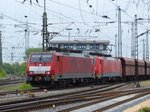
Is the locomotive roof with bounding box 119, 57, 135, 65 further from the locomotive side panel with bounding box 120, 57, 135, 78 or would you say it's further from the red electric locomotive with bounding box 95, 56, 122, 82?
the red electric locomotive with bounding box 95, 56, 122, 82

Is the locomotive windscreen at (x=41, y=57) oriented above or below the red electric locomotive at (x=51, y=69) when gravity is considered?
above

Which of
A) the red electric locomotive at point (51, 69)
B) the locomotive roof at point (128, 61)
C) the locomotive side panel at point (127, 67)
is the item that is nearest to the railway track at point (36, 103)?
the red electric locomotive at point (51, 69)

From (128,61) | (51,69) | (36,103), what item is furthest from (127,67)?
(36,103)

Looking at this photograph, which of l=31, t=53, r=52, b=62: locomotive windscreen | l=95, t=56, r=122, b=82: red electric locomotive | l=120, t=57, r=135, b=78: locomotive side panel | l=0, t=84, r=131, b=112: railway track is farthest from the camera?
l=120, t=57, r=135, b=78: locomotive side panel

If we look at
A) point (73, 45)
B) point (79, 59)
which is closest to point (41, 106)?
point (79, 59)

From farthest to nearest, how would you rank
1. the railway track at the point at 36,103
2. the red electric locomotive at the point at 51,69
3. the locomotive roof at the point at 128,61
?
the locomotive roof at the point at 128,61 → the red electric locomotive at the point at 51,69 → the railway track at the point at 36,103

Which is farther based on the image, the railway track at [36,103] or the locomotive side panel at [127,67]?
the locomotive side panel at [127,67]

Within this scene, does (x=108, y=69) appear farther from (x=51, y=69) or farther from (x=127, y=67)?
(x=51, y=69)

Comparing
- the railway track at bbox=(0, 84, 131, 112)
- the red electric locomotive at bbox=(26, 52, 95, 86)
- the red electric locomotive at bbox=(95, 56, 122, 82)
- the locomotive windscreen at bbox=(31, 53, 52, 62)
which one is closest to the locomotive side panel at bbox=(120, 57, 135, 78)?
the red electric locomotive at bbox=(95, 56, 122, 82)

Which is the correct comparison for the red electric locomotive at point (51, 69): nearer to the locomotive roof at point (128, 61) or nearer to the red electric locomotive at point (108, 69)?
the red electric locomotive at point (108, 69)

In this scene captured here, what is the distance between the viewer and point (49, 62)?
3909 centimetres

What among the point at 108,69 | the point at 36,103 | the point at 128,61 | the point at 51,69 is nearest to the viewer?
the point at 36,103

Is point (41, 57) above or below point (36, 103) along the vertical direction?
above

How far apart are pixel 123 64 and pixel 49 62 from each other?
83.6 ft
